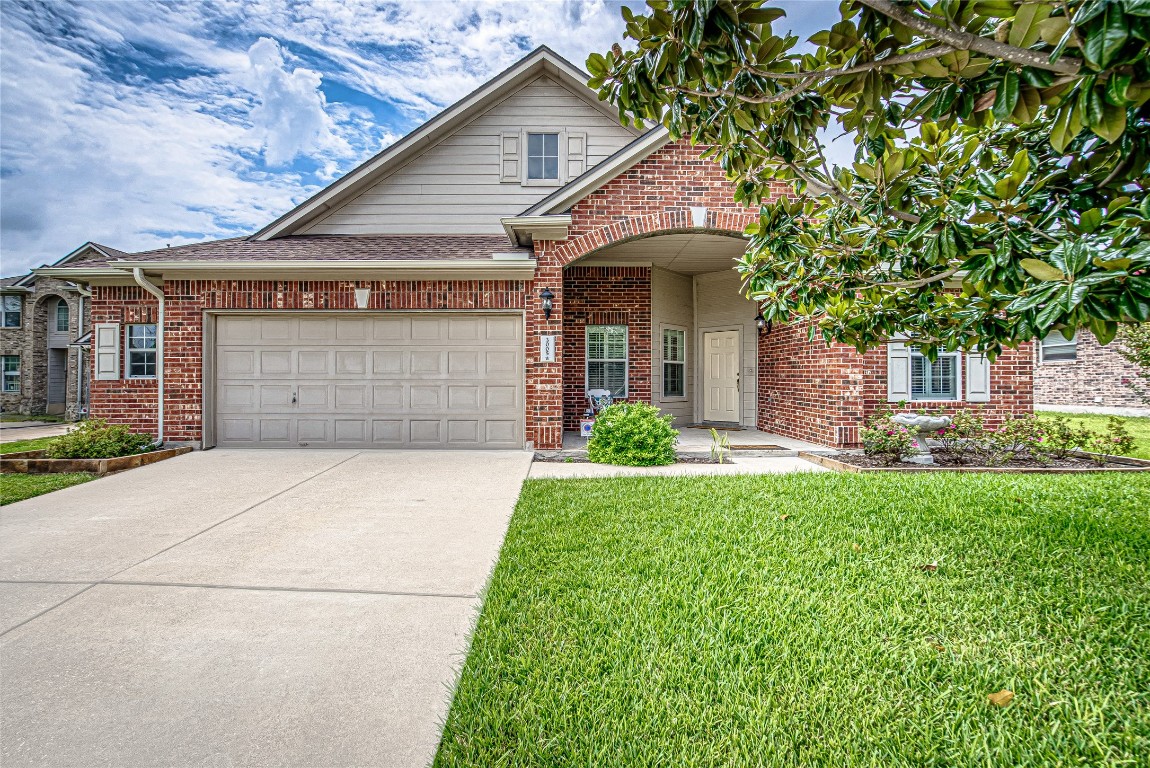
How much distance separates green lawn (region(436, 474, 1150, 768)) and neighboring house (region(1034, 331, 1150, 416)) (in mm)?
16254

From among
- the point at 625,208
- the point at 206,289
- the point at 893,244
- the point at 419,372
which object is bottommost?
the point at 419,372

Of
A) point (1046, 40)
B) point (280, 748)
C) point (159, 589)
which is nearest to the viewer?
point (1046, 40)

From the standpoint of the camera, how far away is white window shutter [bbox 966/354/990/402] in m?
8.78

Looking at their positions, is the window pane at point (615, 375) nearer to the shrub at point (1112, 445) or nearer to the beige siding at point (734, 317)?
the beige siding at point (734, 317)

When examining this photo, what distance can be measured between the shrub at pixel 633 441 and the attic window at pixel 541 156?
19.5ft

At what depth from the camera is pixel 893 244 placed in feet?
9.00

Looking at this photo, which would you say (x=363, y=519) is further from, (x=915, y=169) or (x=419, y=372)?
(x=915, y=169)

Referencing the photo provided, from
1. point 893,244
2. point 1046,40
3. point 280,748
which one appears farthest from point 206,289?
point 1046,40

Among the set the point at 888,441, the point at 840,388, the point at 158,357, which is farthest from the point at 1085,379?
the point at 158,357

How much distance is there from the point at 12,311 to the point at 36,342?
1860 millimetres

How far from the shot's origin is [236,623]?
274cm

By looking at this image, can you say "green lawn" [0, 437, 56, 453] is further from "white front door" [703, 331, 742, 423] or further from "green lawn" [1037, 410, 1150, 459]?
"green lawn" [1037, 410, 1150, 459]

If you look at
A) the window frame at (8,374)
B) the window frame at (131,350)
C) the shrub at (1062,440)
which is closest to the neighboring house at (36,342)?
the window frame at (8,374)

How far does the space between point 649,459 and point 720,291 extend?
601cm
